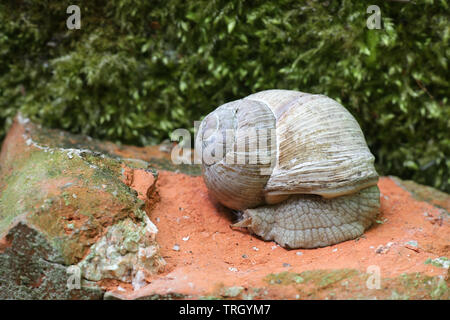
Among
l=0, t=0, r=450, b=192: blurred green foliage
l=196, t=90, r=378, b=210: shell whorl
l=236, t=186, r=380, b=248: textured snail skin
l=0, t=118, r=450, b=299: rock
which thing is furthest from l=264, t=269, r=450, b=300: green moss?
l=0, t=0, r=450, b=192: blurred green foliage

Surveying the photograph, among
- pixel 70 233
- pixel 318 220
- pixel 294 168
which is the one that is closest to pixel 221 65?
pixel 294 168

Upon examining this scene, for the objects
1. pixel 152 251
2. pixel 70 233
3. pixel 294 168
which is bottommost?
pixel 152 251

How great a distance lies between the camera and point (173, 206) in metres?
3.10

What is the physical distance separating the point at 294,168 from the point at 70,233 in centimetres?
142

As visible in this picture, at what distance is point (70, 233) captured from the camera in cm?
229

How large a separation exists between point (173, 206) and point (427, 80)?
98.4 inches

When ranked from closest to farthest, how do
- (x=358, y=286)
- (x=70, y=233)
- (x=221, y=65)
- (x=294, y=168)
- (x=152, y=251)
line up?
(x=358, y=286), (x=70, y=233), (x=152, y=251), (x=294, y=168), (x=221, y=65)

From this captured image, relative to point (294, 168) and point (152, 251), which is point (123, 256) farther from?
point (294, 168)

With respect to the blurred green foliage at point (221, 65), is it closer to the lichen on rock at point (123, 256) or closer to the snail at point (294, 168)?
the snail at point (294, 168)

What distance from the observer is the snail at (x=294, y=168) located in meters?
2.65

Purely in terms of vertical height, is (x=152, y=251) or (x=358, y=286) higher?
(x=152, y=251)

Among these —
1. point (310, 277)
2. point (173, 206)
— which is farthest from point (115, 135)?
point (310, 277)

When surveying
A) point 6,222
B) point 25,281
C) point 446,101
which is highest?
point 446,101
